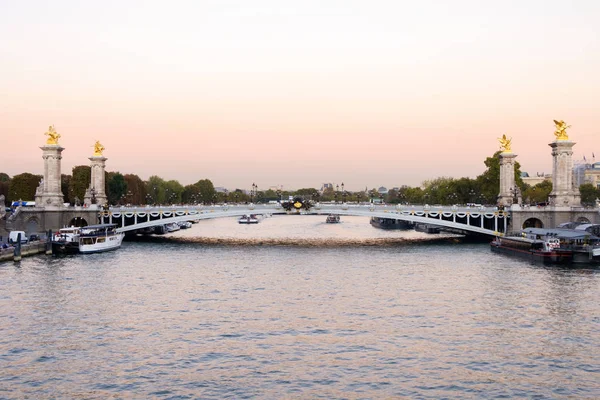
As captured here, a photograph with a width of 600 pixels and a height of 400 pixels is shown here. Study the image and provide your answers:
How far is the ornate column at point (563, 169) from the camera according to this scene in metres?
80.1

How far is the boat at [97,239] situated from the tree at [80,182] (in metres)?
38.3

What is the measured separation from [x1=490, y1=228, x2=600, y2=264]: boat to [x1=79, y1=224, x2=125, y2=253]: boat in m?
42.4

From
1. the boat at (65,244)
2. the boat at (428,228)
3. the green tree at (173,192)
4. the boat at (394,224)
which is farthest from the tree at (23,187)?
the boat at (428,228)

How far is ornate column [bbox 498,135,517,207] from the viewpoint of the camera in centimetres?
9156

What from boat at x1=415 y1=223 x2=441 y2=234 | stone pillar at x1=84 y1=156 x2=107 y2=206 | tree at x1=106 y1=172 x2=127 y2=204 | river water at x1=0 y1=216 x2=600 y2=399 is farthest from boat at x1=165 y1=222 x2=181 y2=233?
river water at x1=0 y1=216 x2=600 y2=399

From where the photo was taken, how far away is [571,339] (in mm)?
31516

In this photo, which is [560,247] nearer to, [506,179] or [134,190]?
[506,179]

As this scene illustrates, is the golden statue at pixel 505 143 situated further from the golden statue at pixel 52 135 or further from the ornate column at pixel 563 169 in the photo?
the golden statue at pixel 52 135

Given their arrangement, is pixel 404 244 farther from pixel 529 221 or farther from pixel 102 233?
pixel 102 233

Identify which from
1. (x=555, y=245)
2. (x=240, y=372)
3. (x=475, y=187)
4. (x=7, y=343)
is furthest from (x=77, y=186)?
(x=240, y=372)

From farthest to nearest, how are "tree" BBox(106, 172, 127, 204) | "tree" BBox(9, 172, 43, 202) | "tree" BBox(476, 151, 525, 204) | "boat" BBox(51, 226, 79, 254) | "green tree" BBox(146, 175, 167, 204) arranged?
"green tree" BBox(146, 175, 167, 204) → "tree" BBox(106, 172, 127, 204) → "tree" BBox(9, 172, 43, 202) → "tree" BBox(476, 151, 525, 204) → "boat" BBox(51, 226, 79, 254)

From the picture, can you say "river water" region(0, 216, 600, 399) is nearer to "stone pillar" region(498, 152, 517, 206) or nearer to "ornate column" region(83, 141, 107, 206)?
"stone pillar" region(498, 152, 517, 206)

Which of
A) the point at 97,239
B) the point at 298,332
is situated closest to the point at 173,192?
the point at 97,239

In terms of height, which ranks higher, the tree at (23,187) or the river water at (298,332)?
the tree at (23,187)
